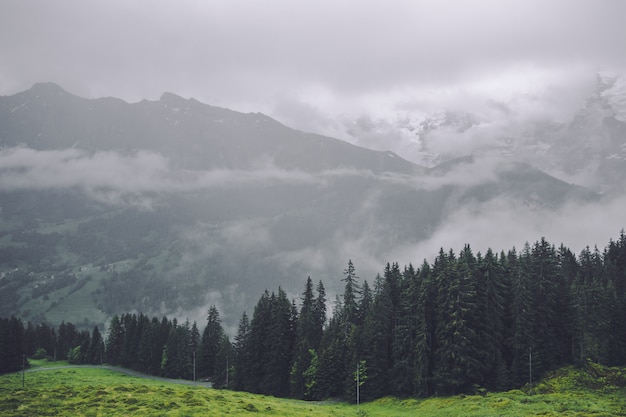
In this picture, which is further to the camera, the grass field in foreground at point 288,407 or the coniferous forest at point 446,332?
→ the coniferous forest at point 446,332

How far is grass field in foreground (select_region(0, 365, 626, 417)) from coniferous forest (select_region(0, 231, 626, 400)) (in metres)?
5.46

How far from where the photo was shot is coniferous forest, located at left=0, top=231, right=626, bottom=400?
84.9m

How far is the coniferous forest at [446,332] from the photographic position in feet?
278

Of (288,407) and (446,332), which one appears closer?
(288,407)

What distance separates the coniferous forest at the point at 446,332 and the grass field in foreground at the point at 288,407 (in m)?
5.46

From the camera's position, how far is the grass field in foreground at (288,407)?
176 feet

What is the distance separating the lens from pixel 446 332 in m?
87.6

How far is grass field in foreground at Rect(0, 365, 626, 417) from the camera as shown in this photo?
5361 cm

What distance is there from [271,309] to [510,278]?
55.0 meters

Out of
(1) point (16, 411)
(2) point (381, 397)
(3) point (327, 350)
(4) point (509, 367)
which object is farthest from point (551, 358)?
(1) point (16, 411)

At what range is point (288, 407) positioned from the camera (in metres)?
68.9

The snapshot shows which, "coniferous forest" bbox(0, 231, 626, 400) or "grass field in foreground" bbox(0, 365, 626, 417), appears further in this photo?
"coniferous forest" bbox(0, 231, 626, 400)

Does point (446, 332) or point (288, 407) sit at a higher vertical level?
point (446, 332)

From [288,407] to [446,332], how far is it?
3414cm
